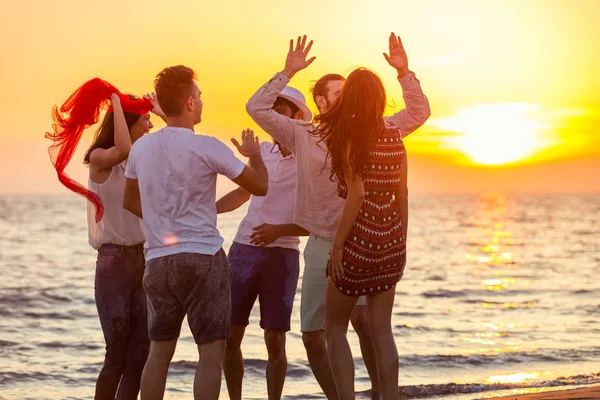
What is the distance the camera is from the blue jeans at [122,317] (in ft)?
17.7

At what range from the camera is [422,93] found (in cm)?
557

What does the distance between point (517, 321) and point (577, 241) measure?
1146 inches

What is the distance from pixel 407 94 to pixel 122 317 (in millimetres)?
2293

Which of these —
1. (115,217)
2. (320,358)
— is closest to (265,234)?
(320,358)

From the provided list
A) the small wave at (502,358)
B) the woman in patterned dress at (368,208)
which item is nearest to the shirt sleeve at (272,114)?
the woman in patterned dress at (368,208)

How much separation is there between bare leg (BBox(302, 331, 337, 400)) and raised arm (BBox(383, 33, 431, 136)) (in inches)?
58.7

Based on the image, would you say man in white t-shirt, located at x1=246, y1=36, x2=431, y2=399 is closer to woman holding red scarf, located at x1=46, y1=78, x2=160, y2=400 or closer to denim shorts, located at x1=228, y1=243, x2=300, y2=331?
denim shorts, located at x1=228, y1=243, x2=300, y2=331

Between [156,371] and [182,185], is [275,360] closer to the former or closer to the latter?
[156,371]

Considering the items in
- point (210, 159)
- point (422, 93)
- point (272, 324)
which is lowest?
point (272, 324)

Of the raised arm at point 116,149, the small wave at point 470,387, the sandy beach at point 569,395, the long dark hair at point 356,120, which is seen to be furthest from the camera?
the small wave at point 470,387

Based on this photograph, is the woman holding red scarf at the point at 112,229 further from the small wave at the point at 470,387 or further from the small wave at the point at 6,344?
the small wave at the point at 6,344

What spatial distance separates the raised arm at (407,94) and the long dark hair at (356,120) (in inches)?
22.0

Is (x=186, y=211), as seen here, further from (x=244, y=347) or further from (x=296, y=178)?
(x=244, y=347)

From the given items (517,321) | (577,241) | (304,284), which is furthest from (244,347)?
(577,241)
